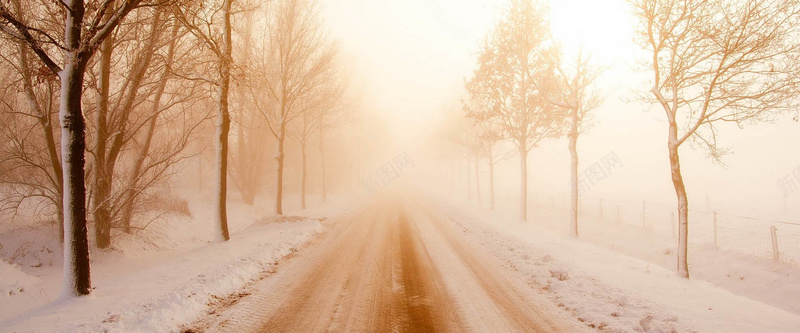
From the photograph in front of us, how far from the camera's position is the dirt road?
500cm

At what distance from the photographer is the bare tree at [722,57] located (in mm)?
7766

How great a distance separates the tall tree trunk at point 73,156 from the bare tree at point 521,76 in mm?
15501

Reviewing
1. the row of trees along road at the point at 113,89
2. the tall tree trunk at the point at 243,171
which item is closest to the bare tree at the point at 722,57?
the row of trees along road at the point at 113,89

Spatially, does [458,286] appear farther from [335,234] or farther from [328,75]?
[328,75]

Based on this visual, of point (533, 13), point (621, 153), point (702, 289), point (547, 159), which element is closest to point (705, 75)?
point (702, 289)

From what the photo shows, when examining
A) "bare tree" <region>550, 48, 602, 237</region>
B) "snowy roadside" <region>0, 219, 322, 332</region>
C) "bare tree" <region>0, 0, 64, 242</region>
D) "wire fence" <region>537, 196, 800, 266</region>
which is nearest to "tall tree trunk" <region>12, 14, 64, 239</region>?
"bare tree" <region>0, 0, 64, 242</region>

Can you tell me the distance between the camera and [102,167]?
991 centimetres

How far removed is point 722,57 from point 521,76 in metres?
10.2

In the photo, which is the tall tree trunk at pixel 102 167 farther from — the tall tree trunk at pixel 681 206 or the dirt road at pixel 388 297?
the tall tree trunk at pixel 681 206

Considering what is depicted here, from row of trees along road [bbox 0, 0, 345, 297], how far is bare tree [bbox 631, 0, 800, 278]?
10.9 metres

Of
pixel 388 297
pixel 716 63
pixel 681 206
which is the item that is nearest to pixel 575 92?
pixel 716 63

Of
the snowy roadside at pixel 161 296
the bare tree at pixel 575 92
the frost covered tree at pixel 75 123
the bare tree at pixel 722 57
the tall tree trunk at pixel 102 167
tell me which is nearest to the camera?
the snowy roadside at pixel 161 296

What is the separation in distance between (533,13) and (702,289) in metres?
13.9

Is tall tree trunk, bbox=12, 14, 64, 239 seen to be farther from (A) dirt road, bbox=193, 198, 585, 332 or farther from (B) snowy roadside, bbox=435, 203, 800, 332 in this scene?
(B) snowy roadside, bbox=435, 203, 800, 332
